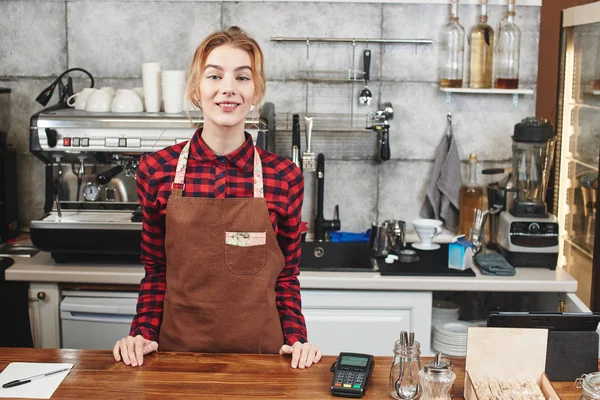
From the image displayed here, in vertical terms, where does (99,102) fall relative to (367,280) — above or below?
above

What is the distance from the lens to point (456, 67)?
3.67 meters

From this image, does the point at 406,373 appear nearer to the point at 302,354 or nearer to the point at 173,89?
the point at 302,354

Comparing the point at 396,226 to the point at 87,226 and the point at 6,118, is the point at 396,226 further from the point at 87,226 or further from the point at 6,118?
the point at 6,118

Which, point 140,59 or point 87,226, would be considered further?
point 140,59

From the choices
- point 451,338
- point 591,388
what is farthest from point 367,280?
point 591,388

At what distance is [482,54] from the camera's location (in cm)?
366

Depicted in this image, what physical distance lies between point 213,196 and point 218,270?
20cm

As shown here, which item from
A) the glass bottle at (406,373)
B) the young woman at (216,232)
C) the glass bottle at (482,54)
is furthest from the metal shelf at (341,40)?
the glass bottle at (406,373)

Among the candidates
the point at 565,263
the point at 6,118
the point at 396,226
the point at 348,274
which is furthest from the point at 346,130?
the point at 6,118

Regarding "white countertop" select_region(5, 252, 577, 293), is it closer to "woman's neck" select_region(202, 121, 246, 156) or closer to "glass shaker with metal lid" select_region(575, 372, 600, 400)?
"woman's neck" select_region(202, 121, 246, 156)

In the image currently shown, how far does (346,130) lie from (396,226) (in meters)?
0.54

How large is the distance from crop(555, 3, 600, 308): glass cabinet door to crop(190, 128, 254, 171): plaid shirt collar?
1743 millimetres

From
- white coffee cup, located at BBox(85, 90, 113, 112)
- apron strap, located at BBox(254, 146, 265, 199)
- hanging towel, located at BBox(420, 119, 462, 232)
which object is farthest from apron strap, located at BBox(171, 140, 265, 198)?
hanging towel, located at BBox(420, 119, 462, 232)

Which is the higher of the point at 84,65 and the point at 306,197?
the point at 84,65
